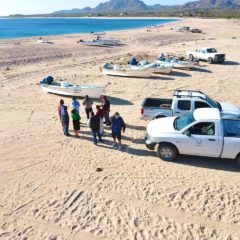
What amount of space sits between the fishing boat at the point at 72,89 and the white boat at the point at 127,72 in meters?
6.12

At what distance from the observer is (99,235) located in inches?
332

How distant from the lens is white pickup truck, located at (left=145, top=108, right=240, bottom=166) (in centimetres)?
1132

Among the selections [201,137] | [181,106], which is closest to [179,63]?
[181,106]

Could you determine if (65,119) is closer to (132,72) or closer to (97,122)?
(97,122)

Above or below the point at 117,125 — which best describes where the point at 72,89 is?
below

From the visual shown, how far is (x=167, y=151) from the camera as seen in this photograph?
39.3 feet

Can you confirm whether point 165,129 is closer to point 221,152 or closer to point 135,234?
point 221,152

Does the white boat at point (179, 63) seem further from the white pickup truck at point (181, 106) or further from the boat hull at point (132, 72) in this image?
the white pickup truck at point (181, 106)

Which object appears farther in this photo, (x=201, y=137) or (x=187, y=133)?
(x=187, y=133)

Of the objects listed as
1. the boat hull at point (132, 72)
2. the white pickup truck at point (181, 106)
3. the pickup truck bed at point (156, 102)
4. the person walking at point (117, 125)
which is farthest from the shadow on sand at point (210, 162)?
the boat hull at point (132, 72)

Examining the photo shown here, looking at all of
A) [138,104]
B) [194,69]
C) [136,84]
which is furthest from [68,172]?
[194,69]

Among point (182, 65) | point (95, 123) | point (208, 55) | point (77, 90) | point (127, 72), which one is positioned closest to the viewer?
point (95, 123)

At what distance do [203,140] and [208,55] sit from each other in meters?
23.9

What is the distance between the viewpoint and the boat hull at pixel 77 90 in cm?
1992
